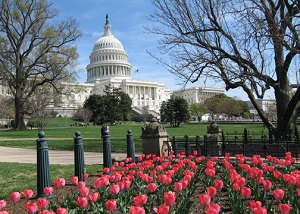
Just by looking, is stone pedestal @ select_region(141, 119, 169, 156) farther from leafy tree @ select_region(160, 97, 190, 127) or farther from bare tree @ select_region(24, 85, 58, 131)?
leafy tree @ select_region(160, 97, 190, 127)

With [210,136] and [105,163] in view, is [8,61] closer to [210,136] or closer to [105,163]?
[210,136]

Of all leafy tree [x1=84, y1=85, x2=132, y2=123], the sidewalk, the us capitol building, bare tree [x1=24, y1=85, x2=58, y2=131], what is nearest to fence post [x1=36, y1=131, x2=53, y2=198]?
the sidewalk

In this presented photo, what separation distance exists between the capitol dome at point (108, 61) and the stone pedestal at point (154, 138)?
12478cm

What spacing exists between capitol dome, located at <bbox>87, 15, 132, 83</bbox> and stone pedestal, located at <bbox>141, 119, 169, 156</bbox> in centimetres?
12478

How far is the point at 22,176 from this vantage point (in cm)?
862

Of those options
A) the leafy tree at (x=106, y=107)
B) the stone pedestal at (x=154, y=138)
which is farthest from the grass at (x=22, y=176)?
the leafy tree at (x=106, y=107)

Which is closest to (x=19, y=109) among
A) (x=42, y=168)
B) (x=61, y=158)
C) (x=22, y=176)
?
(x=61, y=158)

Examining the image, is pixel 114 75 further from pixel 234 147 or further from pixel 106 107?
pixel 234 147

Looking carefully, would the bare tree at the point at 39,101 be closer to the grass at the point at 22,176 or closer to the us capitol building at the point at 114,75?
the grass at the point at 22,176

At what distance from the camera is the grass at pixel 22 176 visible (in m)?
7.12

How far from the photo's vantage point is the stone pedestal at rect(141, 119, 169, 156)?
1012 cm

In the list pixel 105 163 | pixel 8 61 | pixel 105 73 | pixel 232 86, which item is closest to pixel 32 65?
pixel 8 61

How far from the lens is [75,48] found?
40812 mm

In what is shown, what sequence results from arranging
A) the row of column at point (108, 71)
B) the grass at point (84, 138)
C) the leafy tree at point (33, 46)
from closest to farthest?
the grass at point (84, 138) < the leafy tree at point (33, 46) < the row of column at point (108, 71)
